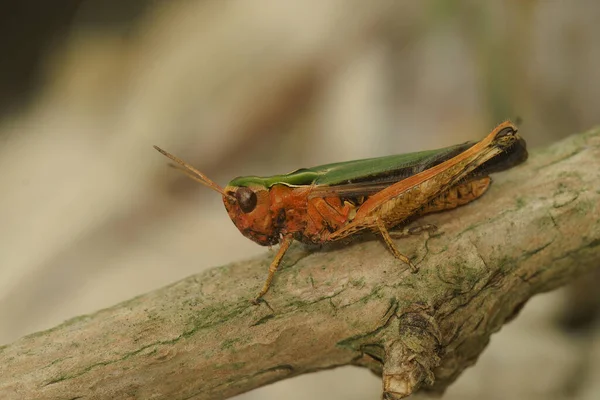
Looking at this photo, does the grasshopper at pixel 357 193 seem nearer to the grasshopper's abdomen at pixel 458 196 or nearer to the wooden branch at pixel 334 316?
the grasshopper's abdomen at pixel 458 196

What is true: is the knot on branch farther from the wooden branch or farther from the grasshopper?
the grasshopper

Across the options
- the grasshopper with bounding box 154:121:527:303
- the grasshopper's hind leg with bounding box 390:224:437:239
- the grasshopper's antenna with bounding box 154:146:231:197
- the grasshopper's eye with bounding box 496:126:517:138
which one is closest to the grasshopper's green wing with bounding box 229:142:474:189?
the grasshopper with bounding box 154:121:527:303

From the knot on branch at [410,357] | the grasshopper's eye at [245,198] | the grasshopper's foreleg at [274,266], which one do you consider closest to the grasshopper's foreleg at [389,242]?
the knot on branch at [410,357]

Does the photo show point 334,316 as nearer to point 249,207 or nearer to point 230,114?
point 249,207

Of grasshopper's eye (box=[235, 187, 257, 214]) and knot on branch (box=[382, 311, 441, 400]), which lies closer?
knot on branch (box=[382, 311, 441, 400])

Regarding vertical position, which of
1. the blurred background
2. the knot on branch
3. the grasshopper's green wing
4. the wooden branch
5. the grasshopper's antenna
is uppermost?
the blurred background

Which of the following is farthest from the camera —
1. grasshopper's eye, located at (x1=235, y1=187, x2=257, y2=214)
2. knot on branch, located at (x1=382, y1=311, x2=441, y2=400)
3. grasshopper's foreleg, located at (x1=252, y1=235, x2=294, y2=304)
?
grasshopper's eye, located at (x1=235, y1=187, x2=257, y2=214)

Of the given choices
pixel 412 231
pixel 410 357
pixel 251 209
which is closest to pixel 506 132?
pixel 412 231

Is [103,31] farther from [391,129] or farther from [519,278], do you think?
[519,278]
